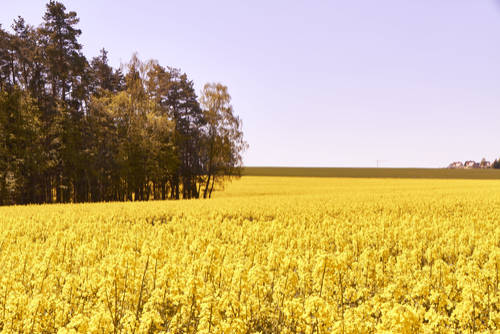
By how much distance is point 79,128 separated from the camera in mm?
36531

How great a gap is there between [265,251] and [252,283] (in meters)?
3.16

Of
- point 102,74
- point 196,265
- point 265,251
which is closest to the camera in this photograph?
point 196,265

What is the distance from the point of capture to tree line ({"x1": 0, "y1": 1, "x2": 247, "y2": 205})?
31.5 m

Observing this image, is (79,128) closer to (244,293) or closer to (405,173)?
(244,293)

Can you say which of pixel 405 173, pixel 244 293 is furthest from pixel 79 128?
pixel 405 173

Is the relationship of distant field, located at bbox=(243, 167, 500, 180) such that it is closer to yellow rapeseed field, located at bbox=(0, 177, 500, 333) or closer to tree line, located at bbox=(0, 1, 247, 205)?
tree line, located at bbox=(0, 1, 247, 205)

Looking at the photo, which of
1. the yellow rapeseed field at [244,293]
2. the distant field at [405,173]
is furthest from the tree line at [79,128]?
the distant field at [405,173]

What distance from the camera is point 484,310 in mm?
5320

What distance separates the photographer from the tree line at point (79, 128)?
3147 cm

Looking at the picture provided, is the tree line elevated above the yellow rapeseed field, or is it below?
above

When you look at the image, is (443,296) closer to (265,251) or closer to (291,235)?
(265,251)

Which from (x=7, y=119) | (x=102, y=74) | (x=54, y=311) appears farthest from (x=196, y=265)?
(x=102, y=74)

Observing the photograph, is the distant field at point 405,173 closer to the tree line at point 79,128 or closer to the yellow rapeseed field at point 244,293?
the tree line at point 79,128

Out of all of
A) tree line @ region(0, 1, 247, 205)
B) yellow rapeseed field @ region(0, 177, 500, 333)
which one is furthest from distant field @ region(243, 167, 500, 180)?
yellow rapeseed field @ region(0, 177, 500, 333)
